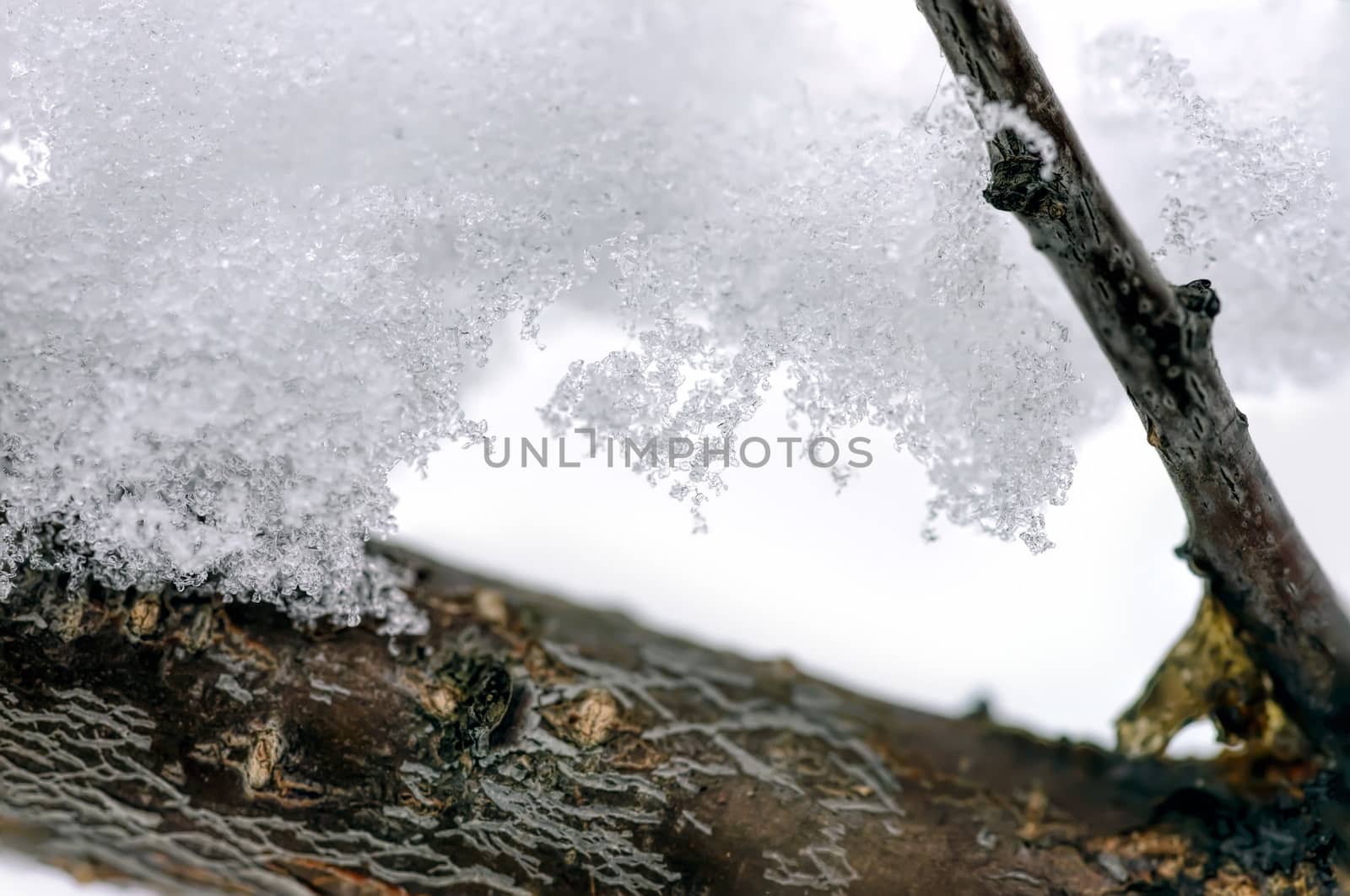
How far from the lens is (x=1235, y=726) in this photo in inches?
21.0

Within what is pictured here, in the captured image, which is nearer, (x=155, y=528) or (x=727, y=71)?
(x=155, y=528)

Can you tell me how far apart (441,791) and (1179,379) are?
1.24 ft

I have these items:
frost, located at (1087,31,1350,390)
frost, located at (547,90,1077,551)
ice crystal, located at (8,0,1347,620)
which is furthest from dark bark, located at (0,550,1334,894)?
frost, located at (1087,31,1350,390)

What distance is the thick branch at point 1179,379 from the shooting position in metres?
0.38

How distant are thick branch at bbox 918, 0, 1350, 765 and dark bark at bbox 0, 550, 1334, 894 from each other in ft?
0.29

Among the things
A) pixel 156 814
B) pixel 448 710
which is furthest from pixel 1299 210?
pixel 156 814

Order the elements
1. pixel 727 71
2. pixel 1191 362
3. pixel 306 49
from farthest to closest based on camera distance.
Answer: pixel 727 71 → pixel 306 49 → pixel 1191 362

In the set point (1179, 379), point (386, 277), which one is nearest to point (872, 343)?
point (1179, 379)

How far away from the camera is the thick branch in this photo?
378mm

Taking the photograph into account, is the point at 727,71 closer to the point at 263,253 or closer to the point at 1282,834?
the point at 263,253

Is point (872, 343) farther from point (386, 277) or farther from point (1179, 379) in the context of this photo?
point (386, 277)

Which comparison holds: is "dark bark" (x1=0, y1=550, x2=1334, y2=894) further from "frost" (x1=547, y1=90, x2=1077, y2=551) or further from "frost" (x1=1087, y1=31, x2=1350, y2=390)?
"frost" (x1=1087, y1=31, x2=1350, y2=390)

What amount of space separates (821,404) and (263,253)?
0.91ft

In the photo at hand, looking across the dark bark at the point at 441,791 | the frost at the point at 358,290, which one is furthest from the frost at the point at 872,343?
the dark bark at the point at 441,791
